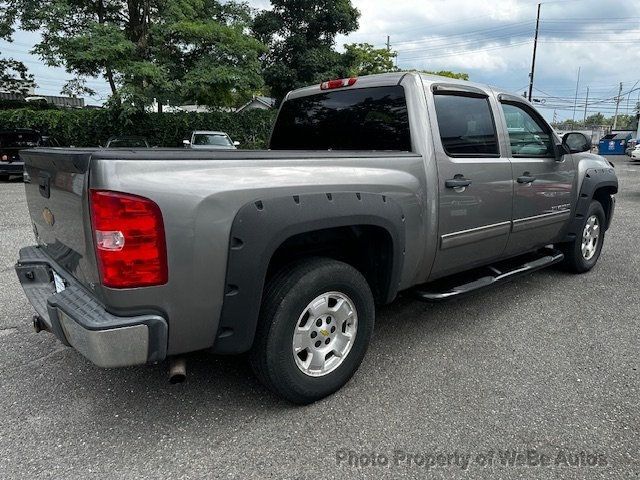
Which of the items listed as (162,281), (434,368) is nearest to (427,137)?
(434,368)

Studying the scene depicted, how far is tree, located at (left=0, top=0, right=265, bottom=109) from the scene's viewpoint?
15.1m

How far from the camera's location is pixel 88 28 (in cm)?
1541

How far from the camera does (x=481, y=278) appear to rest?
12.4 feet

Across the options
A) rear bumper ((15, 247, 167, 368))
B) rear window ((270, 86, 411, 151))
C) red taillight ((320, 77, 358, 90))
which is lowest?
rear bumper ((15, 247, 167, 368))

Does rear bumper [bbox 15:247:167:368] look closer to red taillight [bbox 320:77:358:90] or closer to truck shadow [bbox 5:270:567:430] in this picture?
truck shadow [bbox 5:270:567:430]

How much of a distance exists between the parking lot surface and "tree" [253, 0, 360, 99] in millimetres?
21067

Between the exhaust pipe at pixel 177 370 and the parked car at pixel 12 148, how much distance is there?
45.1ft

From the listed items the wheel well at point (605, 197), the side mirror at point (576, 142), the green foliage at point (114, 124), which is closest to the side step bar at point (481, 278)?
the wheel well at point (605, 197)

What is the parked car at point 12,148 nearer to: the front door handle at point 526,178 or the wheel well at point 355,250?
the wheel well at point 355,250

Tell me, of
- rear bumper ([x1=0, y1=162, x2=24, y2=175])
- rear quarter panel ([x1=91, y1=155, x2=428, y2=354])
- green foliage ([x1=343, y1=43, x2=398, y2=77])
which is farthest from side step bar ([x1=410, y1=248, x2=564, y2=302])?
green foliage ([x1=343, y1=43, x2=398, y2=77])

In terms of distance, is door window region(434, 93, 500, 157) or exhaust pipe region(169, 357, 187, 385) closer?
exhaust pipe region(169, 357, 187, 385)

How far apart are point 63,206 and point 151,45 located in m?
17.5

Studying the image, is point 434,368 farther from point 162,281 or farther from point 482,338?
point 162,281

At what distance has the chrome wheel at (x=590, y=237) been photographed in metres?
5.03
